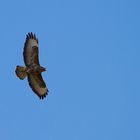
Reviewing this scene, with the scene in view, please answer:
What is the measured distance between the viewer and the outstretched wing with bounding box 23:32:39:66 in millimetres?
26797

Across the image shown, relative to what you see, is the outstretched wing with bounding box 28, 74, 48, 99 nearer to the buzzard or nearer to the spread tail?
the buzzard

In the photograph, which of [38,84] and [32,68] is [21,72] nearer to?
[32,68]

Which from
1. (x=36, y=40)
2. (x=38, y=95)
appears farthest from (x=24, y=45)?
(x=38, y=95)

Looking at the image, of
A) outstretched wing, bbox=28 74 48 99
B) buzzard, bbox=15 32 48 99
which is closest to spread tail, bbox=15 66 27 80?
buzzard, bbox=15 32 48 99

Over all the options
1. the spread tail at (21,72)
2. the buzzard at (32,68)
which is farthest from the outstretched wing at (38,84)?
the spread tail at (21,72)

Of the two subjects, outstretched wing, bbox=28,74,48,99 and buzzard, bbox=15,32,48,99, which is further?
outstretched wing, bbox=28,74,48,99

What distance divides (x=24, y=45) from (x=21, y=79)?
1.66 metres

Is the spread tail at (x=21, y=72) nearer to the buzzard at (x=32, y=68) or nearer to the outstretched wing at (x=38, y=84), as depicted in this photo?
the buzzard at (x=32, y=68)

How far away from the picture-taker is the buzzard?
26.6 m

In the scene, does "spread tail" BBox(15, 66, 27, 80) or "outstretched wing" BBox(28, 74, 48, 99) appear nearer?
"spread tail" BBox(15, 66, 27, 80)

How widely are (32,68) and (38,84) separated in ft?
3.83

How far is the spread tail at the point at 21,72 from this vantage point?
26.3 meters

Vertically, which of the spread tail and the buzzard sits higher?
the buzzard

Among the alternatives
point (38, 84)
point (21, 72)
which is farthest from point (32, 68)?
point (38, 84)
